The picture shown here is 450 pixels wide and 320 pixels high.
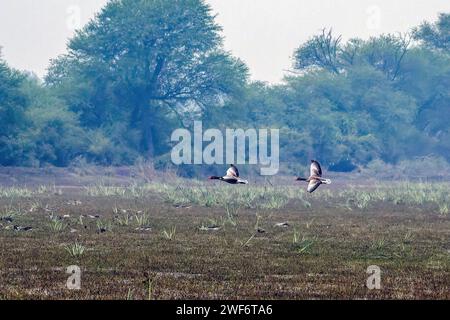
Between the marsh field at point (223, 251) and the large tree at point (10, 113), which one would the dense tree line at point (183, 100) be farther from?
the marsh field at point (223, 251)

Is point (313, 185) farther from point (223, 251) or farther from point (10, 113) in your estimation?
point (10, 113)

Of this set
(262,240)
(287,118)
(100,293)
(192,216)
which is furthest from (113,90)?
(100,293)

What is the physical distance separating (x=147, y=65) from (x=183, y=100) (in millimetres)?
3755

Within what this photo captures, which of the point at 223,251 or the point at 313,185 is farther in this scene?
the point at 313,185

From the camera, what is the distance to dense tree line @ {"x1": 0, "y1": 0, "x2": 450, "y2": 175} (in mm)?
52781

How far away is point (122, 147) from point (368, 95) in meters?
20.1

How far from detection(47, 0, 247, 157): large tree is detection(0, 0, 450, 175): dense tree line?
7 cm

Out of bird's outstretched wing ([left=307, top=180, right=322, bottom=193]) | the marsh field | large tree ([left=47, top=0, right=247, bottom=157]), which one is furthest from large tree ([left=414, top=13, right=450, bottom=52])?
bird's outstretched wing ([left=307, top=180, right=322, bottom=193])

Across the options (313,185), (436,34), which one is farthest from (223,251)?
(436,34)

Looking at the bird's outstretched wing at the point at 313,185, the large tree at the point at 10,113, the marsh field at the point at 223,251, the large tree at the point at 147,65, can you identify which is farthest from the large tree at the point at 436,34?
the bird's outstretched wing at the point at 313,185

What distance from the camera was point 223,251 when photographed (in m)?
14.7

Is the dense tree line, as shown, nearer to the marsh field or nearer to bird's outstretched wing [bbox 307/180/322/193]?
the marsh field

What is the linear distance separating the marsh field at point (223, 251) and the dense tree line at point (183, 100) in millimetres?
26017

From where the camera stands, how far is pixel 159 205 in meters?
27.0
